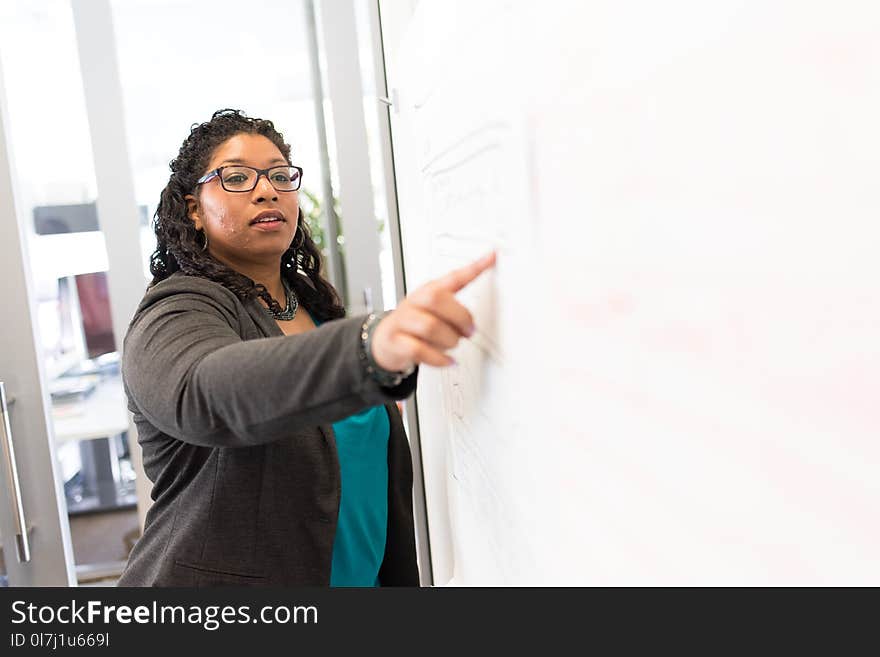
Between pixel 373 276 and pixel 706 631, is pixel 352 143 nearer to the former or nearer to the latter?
pixel 373 276

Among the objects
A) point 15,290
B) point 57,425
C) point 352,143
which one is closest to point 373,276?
point 352,143

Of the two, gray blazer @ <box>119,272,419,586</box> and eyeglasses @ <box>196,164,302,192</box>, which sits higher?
eyeglasses @ <box>196,164,302,192</box>

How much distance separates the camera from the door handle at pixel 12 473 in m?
2.03

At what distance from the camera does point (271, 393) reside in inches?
25.3

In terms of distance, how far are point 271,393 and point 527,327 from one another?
0.22m

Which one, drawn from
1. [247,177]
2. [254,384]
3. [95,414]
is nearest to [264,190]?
[247,177]

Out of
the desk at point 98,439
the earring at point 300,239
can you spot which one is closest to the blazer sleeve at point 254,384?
the earring at point 300,239

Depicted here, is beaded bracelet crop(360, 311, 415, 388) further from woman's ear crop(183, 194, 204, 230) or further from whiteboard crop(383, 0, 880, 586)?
woman's ear crop(183, 194, 204, 230)

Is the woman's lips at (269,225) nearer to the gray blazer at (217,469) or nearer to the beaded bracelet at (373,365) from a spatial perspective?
the gray blazer at (217,469)

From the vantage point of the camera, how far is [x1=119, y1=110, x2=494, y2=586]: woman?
633mm

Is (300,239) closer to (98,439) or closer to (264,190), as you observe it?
(264,190)

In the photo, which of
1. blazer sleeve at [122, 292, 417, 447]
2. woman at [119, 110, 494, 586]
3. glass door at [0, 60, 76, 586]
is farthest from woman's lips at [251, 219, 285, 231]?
glass door at [0, 60, 76, 586]

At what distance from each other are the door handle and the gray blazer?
1152 mm

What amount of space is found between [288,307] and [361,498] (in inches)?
12.4
